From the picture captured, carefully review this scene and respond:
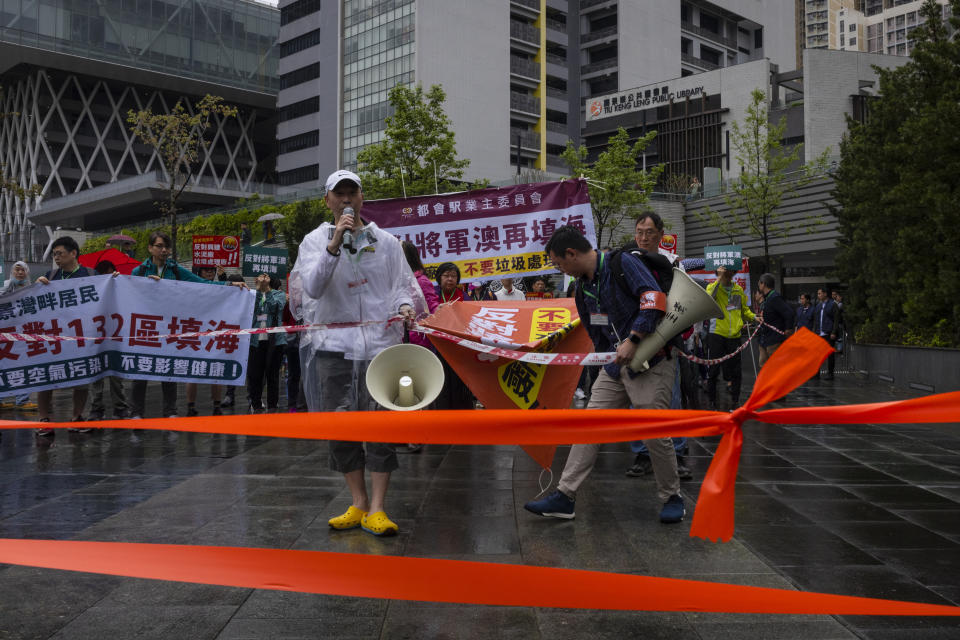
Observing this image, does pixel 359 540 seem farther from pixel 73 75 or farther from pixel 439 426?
pixel 73 75

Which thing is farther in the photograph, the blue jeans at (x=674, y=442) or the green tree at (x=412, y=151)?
the green tree at (x=412, y=151)

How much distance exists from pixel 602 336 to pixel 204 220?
53.9 m

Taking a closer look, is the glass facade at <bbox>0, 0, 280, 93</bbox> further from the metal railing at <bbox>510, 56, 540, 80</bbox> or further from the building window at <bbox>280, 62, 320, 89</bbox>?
the metal railing at <bbox>510, 56, 540, 80</bbox>

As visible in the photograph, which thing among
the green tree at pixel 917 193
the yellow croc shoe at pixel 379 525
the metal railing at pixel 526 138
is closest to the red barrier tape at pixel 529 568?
the yellow croc shoe at pixel 379 525

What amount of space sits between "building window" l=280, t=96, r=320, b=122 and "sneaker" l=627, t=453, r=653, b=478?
62.4m

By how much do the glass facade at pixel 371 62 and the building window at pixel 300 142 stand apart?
5518 millimetres

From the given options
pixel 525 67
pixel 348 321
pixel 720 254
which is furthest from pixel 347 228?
pixel 525 67

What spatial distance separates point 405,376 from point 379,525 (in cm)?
81

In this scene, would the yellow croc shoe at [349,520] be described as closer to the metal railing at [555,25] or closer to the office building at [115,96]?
the metal railing at [555,25]

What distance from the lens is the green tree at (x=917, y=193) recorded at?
12.8 m

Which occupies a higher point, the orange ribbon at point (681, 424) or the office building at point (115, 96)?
the office building at point (115, 96)

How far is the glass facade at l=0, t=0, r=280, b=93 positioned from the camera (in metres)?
74.9

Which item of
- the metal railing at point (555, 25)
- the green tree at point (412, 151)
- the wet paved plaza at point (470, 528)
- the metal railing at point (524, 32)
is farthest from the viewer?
the metal railing at point (555, 25)

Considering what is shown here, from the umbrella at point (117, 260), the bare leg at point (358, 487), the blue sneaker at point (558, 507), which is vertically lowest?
the blue sneaker at point (558, 507)
